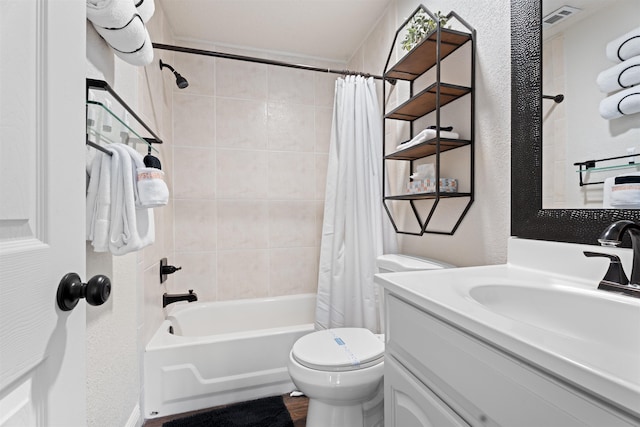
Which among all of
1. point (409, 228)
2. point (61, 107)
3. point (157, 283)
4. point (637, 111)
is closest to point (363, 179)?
point (409, 228)

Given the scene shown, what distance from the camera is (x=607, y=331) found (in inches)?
26.1

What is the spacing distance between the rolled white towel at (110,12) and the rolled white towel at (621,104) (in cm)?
140

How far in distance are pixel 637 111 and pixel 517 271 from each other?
530mm

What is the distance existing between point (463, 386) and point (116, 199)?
1.05 metres

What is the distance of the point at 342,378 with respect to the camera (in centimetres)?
120

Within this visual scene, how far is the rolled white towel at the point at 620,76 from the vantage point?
29.8 inches

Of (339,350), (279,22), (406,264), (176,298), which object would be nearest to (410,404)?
(339,350)

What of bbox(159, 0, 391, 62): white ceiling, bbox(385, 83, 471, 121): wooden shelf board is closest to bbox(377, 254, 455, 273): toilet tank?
bbox(385, 83, 471, 121): wooden shelf board

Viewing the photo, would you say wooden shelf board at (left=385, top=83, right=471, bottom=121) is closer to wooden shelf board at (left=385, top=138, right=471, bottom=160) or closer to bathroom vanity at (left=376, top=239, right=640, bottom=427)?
wooden shelf board at (left=385, top=138, right=471, bottom=160)

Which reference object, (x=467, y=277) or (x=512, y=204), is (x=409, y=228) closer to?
(x=512, y=204)

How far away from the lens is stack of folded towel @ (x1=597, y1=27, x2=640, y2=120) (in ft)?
2.48

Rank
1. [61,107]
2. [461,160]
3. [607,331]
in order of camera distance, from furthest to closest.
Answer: [461,160], [607,331], [61,107]

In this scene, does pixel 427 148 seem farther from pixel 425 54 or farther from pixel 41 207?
pixel 41 207

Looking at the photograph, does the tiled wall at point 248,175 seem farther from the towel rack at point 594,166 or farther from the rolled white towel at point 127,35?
the towel rack at point 594,166
